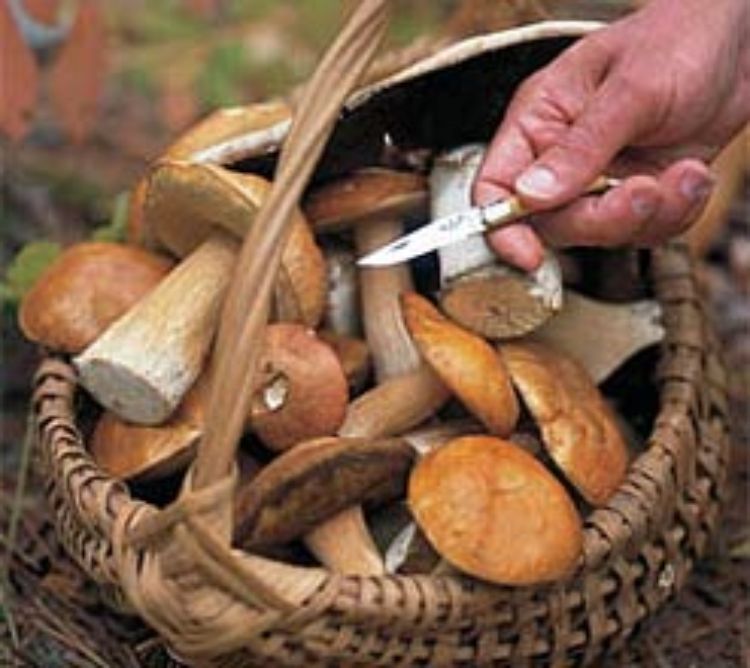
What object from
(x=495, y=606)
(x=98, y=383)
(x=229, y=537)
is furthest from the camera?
(x=98, y=383)

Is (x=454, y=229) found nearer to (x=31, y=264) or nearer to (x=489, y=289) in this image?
(x=489, y=289)

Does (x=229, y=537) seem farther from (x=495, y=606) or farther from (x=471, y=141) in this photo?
(x=471, y=141)

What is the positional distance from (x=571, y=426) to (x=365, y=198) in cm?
28

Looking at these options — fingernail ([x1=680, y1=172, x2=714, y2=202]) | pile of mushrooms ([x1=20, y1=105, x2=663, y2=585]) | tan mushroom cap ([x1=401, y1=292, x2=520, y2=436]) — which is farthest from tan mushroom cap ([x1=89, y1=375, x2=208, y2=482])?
fingernail ([x1=680, y1=172, x2=714, y2=202])

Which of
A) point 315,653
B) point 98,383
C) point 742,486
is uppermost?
point 98,383

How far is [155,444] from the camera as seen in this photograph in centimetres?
140

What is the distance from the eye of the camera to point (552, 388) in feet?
4.58

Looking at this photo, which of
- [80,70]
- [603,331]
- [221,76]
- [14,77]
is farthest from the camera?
[221,76]

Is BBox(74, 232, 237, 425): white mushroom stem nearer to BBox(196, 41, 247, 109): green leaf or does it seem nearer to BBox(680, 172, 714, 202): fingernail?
BBox(680, 172, 714, 202): fingernail

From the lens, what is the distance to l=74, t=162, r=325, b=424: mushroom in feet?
4.55

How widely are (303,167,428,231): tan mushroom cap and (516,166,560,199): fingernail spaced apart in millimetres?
156

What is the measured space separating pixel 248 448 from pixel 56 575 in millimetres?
296

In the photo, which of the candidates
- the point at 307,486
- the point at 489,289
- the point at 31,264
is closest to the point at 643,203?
the point at 489,289

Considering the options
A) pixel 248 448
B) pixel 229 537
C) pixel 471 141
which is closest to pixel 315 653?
pixel 229 537
